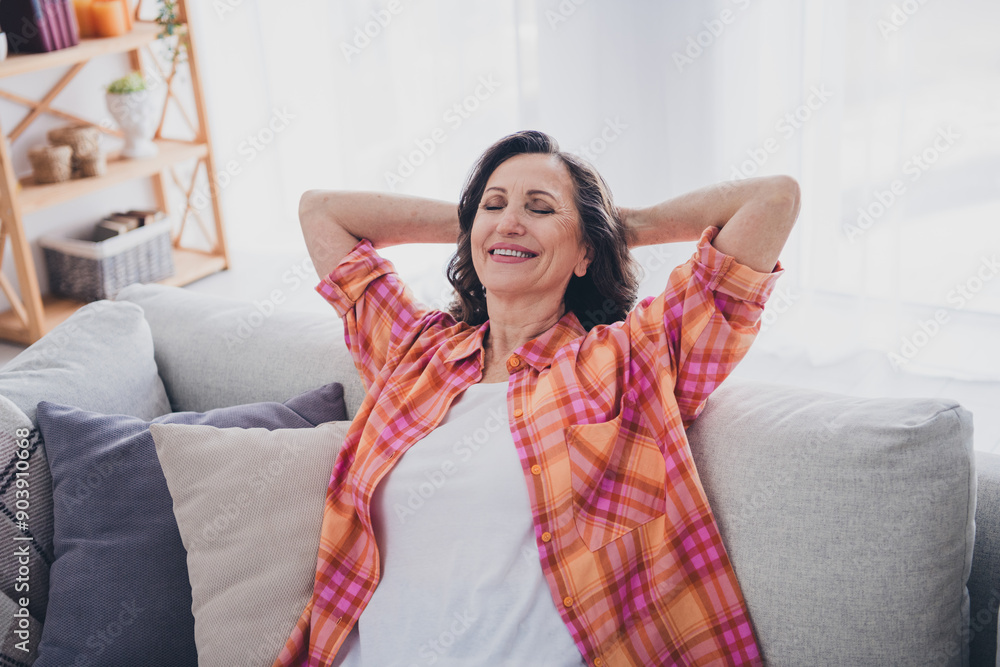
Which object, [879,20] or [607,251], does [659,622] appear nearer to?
[607,251]

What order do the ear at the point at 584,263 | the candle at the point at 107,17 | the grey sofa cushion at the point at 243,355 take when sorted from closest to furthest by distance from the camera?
the ear at the point at 584,263, the grey sofa cushion at the point at 243,355, the candle at the point at 107,17

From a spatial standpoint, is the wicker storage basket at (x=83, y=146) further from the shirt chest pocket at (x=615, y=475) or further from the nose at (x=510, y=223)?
the shirt chest pocket at (x=615, y=475)

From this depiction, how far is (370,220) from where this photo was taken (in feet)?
5.66

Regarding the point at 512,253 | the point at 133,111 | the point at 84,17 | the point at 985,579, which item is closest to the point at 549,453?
the point at 512,253

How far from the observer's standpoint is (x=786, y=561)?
47.2 inches

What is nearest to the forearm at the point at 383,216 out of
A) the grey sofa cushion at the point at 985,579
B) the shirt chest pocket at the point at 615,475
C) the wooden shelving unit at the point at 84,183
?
the shirt chest pocket at the point at 615,475

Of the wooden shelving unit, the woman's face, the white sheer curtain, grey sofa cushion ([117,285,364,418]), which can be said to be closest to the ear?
the woman's face

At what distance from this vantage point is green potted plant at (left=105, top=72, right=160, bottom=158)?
136 inches

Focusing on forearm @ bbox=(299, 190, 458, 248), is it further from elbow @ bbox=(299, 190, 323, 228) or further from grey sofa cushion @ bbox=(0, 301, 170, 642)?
grey sofa cushion @ bbox=(0, 301, 170, 642)

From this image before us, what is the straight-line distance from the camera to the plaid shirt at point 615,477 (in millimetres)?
1246

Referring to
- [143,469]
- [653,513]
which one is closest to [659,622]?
[653,513]

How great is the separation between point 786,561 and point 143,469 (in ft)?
3.23

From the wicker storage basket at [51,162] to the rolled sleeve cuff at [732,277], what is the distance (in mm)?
2746

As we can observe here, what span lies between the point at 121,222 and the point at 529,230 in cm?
268
